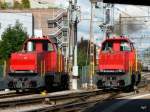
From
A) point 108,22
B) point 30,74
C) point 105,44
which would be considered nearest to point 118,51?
point 105,44

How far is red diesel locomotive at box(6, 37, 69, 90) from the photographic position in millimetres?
32344

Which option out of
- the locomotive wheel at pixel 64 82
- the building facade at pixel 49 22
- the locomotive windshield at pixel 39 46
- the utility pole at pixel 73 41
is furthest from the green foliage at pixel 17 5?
the locomotive windshield at pixel 39 46

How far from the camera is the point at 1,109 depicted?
2041 centimetres

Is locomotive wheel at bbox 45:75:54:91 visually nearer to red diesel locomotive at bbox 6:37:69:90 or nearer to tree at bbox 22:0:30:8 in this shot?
red diesel locomotive at bbox 6:37:69:90

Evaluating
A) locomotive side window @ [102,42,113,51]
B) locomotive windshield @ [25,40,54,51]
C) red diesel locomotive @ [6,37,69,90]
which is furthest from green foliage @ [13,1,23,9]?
locomotive windshield @ [25,40,54,51]

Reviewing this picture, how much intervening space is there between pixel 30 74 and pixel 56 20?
2753 inches

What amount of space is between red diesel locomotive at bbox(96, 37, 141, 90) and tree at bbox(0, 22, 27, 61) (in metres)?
40.2

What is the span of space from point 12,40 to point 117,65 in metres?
42.8

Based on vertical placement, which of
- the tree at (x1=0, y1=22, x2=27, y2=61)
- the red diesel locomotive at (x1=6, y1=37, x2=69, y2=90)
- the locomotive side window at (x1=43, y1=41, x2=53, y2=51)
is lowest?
the red diesel locomotive at (x1=6, y1=37, x2=69, y2=90)

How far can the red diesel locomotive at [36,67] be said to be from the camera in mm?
32344

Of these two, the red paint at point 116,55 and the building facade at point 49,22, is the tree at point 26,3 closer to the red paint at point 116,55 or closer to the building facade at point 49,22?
the building facade at point 49,22

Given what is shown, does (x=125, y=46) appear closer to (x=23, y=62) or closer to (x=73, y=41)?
(x=73, y=41)

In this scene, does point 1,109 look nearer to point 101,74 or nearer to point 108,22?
point 101,74

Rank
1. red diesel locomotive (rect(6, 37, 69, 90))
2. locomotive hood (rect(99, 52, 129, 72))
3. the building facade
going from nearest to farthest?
red diesel locomotive (rect(6, 37, 69, 90))
locomotive hood (rect(99, 52, 129, 72))
the building facade
